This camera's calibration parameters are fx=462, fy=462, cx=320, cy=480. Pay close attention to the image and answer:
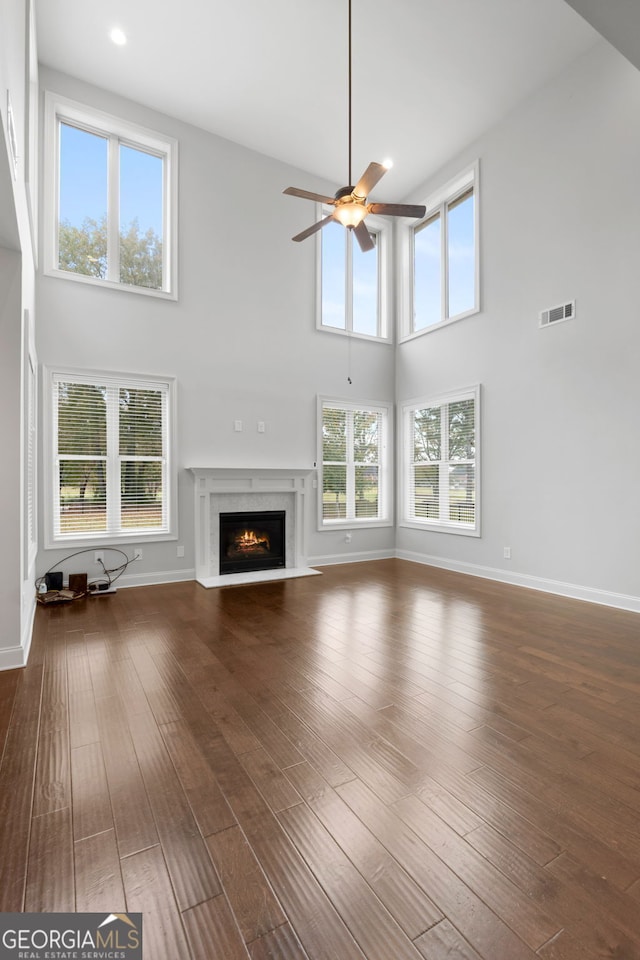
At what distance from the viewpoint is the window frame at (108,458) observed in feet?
15.5

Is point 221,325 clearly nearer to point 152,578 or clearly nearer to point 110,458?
point 110,458

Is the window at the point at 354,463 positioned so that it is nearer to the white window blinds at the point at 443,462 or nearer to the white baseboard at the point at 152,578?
the white window blinds at the point at 443,462

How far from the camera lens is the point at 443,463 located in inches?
250

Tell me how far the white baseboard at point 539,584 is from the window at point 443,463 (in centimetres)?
44

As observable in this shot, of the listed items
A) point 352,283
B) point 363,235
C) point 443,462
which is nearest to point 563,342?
point 443,462

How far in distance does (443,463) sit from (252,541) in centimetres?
279

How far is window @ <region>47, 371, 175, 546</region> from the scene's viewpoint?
485 centimetres

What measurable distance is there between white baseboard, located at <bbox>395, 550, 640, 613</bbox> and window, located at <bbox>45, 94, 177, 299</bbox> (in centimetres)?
483

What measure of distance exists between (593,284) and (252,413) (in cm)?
396

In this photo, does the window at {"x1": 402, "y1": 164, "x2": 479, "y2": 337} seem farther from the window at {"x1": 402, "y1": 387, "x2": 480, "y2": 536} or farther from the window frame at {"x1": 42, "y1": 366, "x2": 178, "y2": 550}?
the window frame at {"x1": 42, "y1": 366, "x2": 178, "y2": 550}

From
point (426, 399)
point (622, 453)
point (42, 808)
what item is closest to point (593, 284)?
point (622, 453)

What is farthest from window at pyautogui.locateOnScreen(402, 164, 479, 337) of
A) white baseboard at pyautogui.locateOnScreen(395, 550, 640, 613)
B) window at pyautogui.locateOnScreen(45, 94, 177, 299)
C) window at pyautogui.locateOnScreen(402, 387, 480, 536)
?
window at pyautogui.locateOnScreen(45, 94, 177, 299)

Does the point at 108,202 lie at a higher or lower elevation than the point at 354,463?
higher

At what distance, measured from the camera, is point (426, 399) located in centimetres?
658
